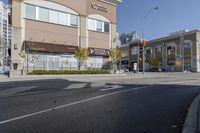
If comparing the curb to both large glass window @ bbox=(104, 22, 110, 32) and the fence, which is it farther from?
large glass window @ bbox=(104, 22, 110, 32)

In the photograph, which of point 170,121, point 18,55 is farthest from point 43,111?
point 18,55

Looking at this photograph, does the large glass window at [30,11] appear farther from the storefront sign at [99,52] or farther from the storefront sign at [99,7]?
the storefront sign at [99,7]

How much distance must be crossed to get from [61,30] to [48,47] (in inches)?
171

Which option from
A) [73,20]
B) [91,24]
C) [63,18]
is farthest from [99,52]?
[63,18]

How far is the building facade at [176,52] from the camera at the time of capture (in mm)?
84938

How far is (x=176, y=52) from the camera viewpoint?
3637 inches

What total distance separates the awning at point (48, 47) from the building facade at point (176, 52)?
134 ft

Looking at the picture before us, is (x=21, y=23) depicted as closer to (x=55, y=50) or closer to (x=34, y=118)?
(x=55, y=50)

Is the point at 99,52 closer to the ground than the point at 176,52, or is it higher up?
closer to the ground

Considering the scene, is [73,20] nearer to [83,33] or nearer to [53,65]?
[83,33]

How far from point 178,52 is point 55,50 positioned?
66.9 meters

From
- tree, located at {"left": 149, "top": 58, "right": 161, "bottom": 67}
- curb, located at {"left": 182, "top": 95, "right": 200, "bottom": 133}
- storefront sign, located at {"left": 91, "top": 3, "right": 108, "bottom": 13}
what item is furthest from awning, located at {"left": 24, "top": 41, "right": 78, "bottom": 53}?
tree, located at {"left": 149, "top": 58, "right": 161, "bottom": 67}

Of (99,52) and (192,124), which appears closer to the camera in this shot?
(192,124)

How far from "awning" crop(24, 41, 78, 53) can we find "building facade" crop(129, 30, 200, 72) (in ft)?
134
